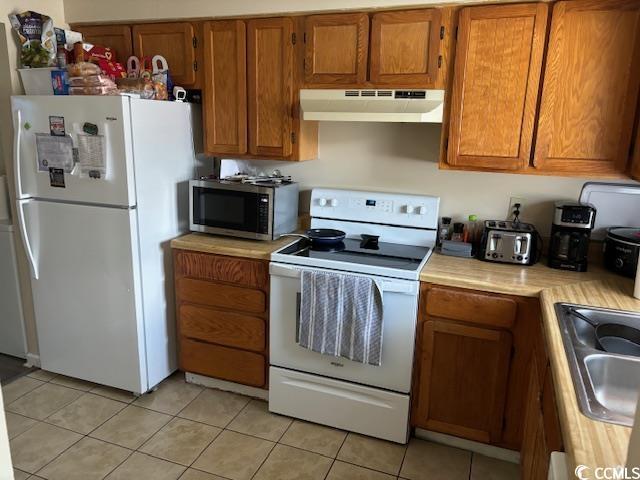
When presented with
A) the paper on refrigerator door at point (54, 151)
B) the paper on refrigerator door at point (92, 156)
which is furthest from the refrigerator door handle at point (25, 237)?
the paper on refrigerator door at point (92, 156)

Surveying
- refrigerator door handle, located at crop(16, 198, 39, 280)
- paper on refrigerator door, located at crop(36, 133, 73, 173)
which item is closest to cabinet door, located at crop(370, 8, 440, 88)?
paper on refrigerator door, located at crop(36, 133, 73, 173)

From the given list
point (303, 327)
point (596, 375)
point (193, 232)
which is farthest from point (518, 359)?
point (193, 232)

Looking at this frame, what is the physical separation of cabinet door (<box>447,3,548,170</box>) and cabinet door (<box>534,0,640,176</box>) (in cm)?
6

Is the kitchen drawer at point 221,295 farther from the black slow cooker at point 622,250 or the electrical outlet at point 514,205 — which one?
the black slow cooker at point 622,250

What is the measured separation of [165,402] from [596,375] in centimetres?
214

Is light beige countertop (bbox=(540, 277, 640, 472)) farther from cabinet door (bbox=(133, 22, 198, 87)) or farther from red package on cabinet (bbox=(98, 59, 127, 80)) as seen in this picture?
red package on cabinet (bbox=(98, 59, 127, 80))

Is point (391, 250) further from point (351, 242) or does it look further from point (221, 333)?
point (221, 333)

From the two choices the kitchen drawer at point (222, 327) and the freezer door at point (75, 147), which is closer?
the freezer door at point (75, 147)

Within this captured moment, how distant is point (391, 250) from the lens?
2.54 meters

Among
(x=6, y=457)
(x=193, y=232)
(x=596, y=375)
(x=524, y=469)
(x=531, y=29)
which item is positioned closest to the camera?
(x=6, y=457)

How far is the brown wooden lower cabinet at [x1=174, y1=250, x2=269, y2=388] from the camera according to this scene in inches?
99.5

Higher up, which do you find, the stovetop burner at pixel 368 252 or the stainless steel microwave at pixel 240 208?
the stainless steel microwave at pixel 240 208

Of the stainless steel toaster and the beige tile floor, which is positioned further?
the stainless steel toaster

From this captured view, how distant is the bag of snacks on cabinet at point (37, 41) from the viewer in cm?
254
